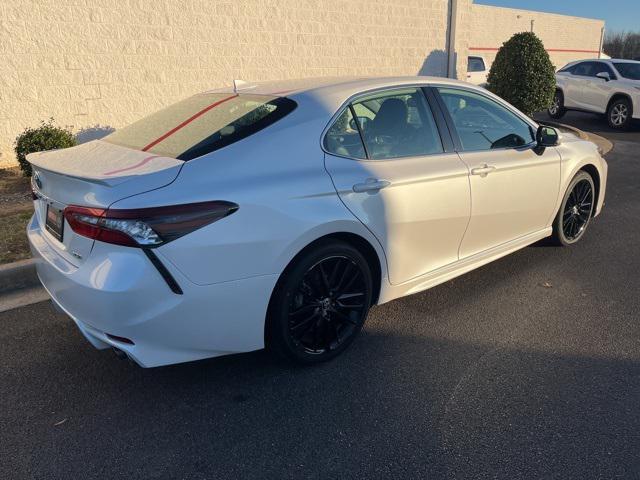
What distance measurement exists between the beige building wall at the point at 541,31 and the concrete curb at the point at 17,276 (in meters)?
26.0

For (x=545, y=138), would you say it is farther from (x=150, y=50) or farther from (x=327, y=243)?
(x=150, y=50)

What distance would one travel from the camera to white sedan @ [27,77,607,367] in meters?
2.58

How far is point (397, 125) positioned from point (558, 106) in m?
12.5

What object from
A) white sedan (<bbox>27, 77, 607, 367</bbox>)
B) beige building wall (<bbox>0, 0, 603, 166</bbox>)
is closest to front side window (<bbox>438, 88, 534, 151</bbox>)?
white sedan (<bbox>27, 77, 607, 367</bbox>)

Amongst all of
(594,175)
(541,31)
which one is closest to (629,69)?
(594,175)

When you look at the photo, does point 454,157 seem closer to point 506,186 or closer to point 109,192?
point 506,186

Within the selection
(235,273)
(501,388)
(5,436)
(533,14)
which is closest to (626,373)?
(501,388)

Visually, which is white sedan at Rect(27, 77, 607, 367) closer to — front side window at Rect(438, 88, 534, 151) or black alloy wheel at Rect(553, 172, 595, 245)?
front side window at Rect(438, 88, 534, 151)

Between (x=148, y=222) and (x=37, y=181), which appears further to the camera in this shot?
(x=37, y=181)

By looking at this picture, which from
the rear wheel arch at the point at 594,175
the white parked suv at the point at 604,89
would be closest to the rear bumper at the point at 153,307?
the rear wheel arch at the point at 594,175

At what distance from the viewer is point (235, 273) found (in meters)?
2.71

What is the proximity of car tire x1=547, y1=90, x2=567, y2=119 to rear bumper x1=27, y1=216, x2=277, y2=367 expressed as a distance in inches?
538

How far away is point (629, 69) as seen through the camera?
1315 cm

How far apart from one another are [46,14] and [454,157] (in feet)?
21.9
